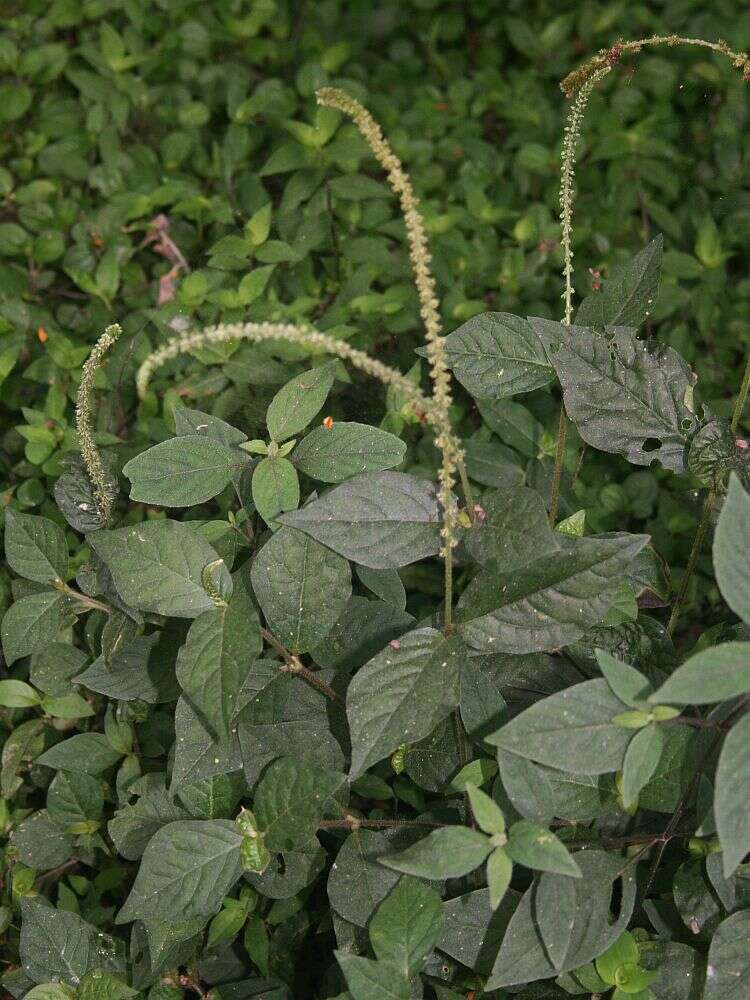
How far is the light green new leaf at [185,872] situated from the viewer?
4.62 feet

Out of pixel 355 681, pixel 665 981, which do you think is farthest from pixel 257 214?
pixel 665 981

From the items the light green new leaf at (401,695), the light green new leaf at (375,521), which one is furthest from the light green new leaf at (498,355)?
the light green new leaf at (401,695)

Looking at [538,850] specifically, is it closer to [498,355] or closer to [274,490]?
[274,490]

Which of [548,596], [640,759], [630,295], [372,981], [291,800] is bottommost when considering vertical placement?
[372,981]

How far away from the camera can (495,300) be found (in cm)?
263

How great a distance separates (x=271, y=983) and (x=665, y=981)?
643 mm

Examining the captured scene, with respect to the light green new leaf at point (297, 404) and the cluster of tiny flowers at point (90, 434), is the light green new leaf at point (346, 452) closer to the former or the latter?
the light green new leaf at point (297, 404)

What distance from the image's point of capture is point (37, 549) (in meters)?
1.77

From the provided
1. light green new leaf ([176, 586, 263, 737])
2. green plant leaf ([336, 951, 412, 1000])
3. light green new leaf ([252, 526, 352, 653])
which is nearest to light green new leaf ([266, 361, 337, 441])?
light green new leaf ([252, 526, 352, 653])

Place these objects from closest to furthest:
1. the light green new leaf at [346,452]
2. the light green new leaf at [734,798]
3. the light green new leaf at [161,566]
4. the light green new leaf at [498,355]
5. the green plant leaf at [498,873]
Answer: the light green new leaf at [734,798] < the green plant leaf at [498,873] < the light green new leaf at [161,566] < the light green new leaf at [346,452] < the light green new leaf at [498,355]

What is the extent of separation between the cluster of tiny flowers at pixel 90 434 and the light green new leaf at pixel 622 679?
84 cm

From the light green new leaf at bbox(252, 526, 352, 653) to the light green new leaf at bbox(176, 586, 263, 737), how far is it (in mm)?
72

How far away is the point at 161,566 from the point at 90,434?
1.04 feet

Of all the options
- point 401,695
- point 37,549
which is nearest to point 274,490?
point 401,695
